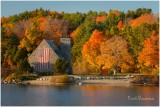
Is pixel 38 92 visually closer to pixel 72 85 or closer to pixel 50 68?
pixel 72 85

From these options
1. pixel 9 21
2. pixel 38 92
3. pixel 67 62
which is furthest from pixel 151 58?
pixel 9 21

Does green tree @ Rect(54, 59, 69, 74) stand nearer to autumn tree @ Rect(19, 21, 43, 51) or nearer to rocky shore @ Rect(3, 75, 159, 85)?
rocky shore @ Rect(3, 75, 159, 85)

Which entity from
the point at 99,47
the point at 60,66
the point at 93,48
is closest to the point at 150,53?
the point at 99,47

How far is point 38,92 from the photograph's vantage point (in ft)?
142

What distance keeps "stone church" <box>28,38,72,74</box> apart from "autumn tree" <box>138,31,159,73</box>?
868cm

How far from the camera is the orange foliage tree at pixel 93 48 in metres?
60.5

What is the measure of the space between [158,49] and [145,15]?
26.8 m

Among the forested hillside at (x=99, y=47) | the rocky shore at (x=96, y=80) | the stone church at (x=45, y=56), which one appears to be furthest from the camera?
the stone church at (x=45, y=56)

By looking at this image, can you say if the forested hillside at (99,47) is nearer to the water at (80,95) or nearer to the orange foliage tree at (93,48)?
the orange foliage tree at (93,48)

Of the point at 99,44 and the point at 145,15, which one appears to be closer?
the point at 99,44

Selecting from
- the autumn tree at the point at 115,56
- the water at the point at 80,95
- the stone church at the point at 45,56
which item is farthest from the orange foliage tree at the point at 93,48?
the water at the point at 80,95

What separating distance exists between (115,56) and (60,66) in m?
6.00

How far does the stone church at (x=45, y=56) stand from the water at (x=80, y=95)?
12.8 metres

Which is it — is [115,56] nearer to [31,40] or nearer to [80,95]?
[31,40]
